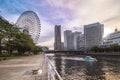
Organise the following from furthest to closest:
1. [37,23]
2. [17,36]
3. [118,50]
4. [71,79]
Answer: [118,50] < [37,23] < [17,36] < [71,79]

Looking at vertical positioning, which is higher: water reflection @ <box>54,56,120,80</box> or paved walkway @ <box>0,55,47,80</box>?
paved walkway @ <box>0,55,47,80</box>

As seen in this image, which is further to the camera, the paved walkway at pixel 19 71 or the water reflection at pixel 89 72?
the water reflection at pixel 89 72

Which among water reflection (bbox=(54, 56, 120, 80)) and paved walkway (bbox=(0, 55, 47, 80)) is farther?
water reflection (bbox=(54, 56, 120, 80))

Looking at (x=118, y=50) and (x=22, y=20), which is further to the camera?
(x=118, y=50)

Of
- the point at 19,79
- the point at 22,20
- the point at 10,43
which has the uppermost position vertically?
the point at 22,20

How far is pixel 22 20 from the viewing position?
121 metres

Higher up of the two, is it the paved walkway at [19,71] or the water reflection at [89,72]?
the paved walkway at [19,71]

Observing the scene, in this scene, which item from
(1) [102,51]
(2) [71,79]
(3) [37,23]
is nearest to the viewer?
(2) [71,79]

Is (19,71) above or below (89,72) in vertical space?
above

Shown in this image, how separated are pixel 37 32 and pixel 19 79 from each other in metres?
101

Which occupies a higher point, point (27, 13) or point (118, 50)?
point (27, 13)

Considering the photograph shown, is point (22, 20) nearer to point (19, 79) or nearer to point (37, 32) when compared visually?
point (37, 32)

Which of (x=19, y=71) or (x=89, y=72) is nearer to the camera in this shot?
(x=19, y=71)

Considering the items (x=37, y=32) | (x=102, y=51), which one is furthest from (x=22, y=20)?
(x=102, y=51)
